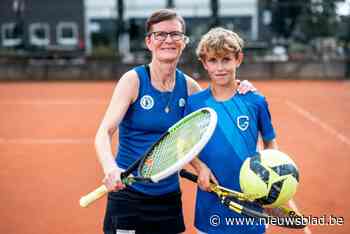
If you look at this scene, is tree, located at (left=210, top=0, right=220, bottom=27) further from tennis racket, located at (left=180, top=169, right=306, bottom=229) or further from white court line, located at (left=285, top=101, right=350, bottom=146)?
tennis racket, located at (left=180, top=169, right=306, bottom=229)

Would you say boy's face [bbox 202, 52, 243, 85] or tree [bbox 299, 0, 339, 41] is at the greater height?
tree [bbox 299, 0, 339, 41]

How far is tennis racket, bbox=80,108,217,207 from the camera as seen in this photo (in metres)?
2.50

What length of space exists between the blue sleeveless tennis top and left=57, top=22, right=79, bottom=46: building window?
83.9ft

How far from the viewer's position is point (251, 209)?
271 centimetres

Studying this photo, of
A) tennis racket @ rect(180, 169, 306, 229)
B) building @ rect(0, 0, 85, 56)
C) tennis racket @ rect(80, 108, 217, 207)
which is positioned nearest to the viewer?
tennis racket @ rect(80, 108, 217, 207)

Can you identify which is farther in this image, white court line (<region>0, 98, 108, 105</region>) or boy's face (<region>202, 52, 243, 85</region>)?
white court line (<region>0, 98, 108, 105</region>)

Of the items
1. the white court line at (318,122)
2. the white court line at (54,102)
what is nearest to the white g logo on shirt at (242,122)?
the white court line at (318,122)

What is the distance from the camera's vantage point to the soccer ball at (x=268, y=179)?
2.74 m

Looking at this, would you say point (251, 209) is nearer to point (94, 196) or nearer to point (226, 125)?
point (226, 125)

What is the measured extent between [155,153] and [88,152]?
21.7ft

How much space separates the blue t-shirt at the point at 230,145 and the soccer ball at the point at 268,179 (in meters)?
0.13

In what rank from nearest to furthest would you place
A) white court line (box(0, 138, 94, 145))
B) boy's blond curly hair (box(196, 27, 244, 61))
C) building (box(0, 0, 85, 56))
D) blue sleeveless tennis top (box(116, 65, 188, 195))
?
boy's blond curly hair (box(196, 27, 244, 61))
blue sleeveless tennis top (box(116, 65, 188, 195))
white court line (box(0, 138, 94, 145))
building (box(0, 0, 85, 56))

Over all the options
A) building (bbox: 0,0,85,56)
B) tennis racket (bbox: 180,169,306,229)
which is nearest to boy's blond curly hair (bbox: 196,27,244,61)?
tennis racket (bbox: 180,169,306,229)

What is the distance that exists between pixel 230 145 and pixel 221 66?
453 mm
